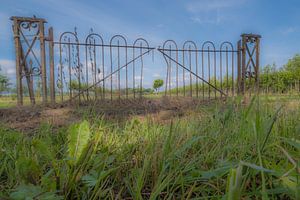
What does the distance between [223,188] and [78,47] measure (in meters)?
5.25

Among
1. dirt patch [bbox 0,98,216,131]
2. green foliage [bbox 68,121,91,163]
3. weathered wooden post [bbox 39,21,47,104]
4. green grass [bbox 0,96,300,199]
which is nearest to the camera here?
green grass [bbox 0,96,300,199]

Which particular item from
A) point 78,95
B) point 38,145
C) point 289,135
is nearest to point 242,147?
point 289,135

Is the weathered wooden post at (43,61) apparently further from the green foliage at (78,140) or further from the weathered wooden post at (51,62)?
the green foliage at (78,140)

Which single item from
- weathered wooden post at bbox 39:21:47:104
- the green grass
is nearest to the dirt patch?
weathered wooden post at bbox 39:21:47:104

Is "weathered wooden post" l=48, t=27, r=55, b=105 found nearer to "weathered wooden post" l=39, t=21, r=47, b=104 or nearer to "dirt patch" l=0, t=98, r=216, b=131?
"weathered wooden post" l=39, t=21, r=47, b=104

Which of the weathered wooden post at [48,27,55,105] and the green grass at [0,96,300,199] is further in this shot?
the weathered wooden post at [48,27,55,105]

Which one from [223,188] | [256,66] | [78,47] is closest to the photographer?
[223,188]

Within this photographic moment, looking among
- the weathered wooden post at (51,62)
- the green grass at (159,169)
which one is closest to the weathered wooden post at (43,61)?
the weathered wooden post at (51,62)

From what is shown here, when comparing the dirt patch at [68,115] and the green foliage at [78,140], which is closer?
the green foliage at [78,140]

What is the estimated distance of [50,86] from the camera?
515cm

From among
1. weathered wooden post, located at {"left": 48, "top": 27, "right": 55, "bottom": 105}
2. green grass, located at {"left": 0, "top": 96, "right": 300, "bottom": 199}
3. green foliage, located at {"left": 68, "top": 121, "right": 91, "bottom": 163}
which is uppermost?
weathered wooden post, located at {"left": 48, "top": 27, "right": 55, "bottom": 105}

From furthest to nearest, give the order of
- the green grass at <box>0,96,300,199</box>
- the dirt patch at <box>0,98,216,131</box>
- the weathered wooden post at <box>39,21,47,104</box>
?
the weathered wooden post at <box>39,21,47,104</box> < the dirt patch at <box>0,98,216,131</box> < the green grass at <box>0,96,300,199</box>

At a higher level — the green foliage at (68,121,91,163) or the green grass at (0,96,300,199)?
the green foliage at (68,121,91,163)

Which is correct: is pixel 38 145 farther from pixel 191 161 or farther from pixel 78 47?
pixel 78 47
